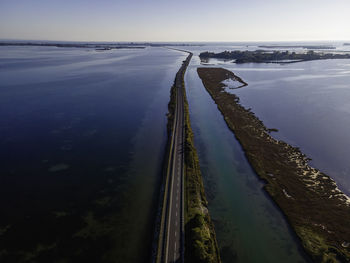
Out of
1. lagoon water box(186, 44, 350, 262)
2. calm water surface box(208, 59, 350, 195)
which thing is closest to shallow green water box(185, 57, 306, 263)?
lagoon water box(186, 44, 350, 262)

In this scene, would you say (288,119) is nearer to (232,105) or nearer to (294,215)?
(232,105)

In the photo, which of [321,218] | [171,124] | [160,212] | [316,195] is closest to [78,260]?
[160,212]

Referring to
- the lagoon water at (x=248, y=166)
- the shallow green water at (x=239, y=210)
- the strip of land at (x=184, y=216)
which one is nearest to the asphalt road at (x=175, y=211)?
the strip of land at (x=184, y=216)

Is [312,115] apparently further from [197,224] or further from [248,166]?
[197,224]

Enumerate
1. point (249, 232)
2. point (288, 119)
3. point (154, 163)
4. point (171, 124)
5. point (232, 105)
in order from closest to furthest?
point (249, 232) < point (154, 163) < point (171, 124) < point (288, 119) < point (232, 105)

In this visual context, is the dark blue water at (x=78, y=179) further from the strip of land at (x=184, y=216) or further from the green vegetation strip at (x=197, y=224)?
the green vegetation strip at (x=197, y=224)

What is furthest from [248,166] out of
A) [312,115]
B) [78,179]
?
[312,115]
